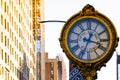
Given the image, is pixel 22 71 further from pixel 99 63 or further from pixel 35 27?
pixel 99 63

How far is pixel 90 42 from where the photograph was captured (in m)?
11.5

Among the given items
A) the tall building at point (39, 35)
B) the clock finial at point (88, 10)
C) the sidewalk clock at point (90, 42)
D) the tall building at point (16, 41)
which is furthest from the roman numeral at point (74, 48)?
the tall building at point (39, 35)

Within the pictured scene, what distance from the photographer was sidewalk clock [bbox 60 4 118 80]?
11438mm

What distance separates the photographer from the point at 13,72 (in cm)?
10438

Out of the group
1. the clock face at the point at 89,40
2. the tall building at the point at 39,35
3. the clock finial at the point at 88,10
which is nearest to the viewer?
the clock face at the point at 89,40

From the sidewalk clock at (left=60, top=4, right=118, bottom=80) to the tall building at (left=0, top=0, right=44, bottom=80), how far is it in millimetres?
76514

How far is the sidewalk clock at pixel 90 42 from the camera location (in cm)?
1144

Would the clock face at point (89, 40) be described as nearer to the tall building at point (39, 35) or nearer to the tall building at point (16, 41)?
the tall building at point (16, 41)

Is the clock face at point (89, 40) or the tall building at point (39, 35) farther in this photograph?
the tall building at point (39, 35)

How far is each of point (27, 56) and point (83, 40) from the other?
118m

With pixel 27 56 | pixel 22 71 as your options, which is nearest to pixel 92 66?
pixel 22 71

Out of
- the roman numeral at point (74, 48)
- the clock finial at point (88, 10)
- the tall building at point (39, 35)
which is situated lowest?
the tall building at point (39, 35)

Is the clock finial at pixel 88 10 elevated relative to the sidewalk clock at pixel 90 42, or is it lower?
elevated

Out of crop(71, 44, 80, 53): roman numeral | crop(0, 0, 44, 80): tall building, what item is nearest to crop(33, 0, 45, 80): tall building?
crop(0, 0, 44, 80): tall building
